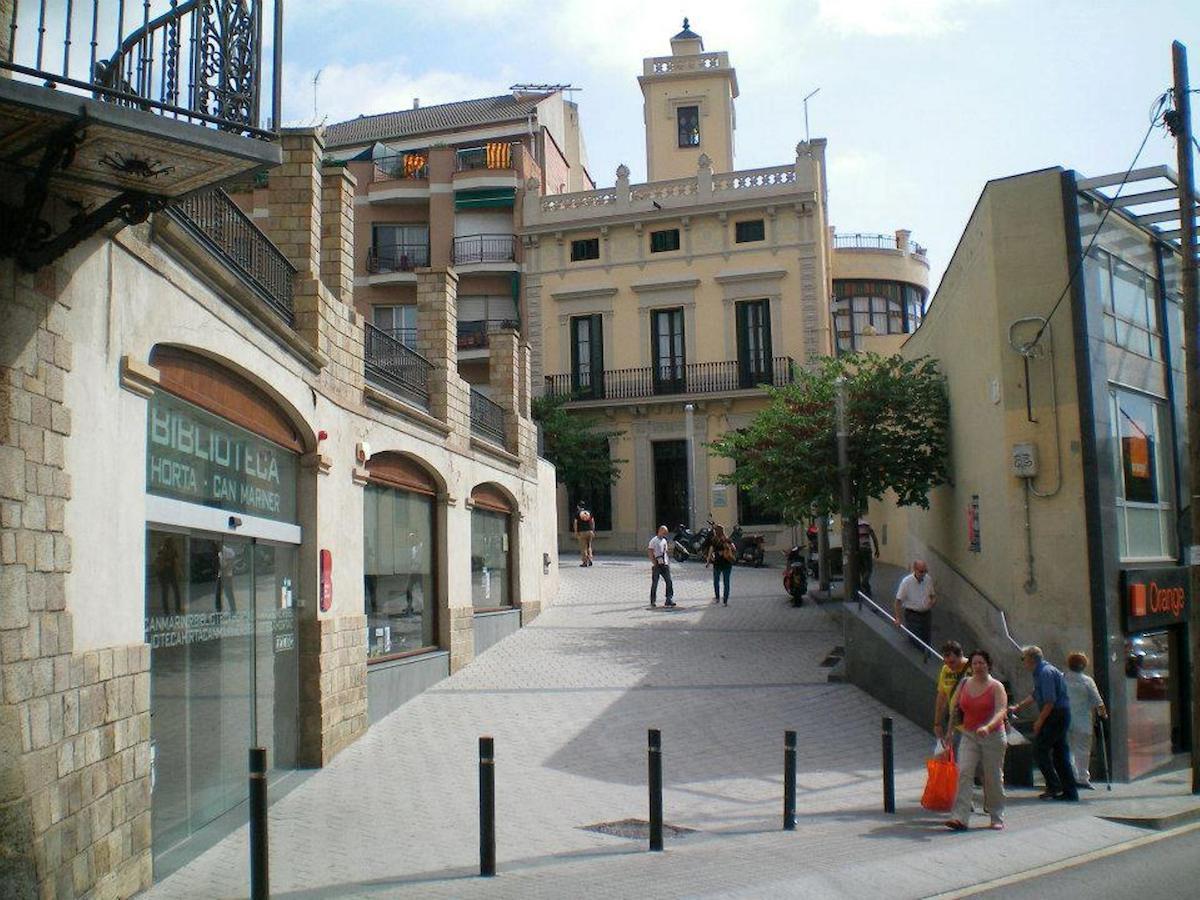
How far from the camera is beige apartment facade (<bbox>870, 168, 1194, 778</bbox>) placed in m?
14.9

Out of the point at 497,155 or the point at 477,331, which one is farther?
the point at 497,155

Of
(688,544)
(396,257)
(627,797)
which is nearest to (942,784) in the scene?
(627,797)

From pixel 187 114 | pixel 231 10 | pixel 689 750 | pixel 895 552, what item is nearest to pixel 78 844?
pixel 187 114

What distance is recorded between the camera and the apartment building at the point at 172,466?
19.9ft

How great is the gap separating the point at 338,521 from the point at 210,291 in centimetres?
411

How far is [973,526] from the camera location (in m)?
17.8

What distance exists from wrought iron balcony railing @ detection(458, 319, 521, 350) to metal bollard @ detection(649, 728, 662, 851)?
31801 millimetres

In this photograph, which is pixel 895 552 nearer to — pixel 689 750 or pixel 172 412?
pixel 689 750

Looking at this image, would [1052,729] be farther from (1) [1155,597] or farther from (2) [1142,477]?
(2) [1142,477]

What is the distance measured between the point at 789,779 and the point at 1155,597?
8.44 metres

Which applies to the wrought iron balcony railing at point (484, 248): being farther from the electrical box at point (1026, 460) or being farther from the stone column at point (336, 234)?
the stone column at point (336, 234)

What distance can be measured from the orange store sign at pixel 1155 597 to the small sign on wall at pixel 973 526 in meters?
2.47

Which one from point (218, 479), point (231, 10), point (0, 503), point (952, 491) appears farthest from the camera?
point (952, 491)

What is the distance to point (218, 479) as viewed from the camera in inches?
367
